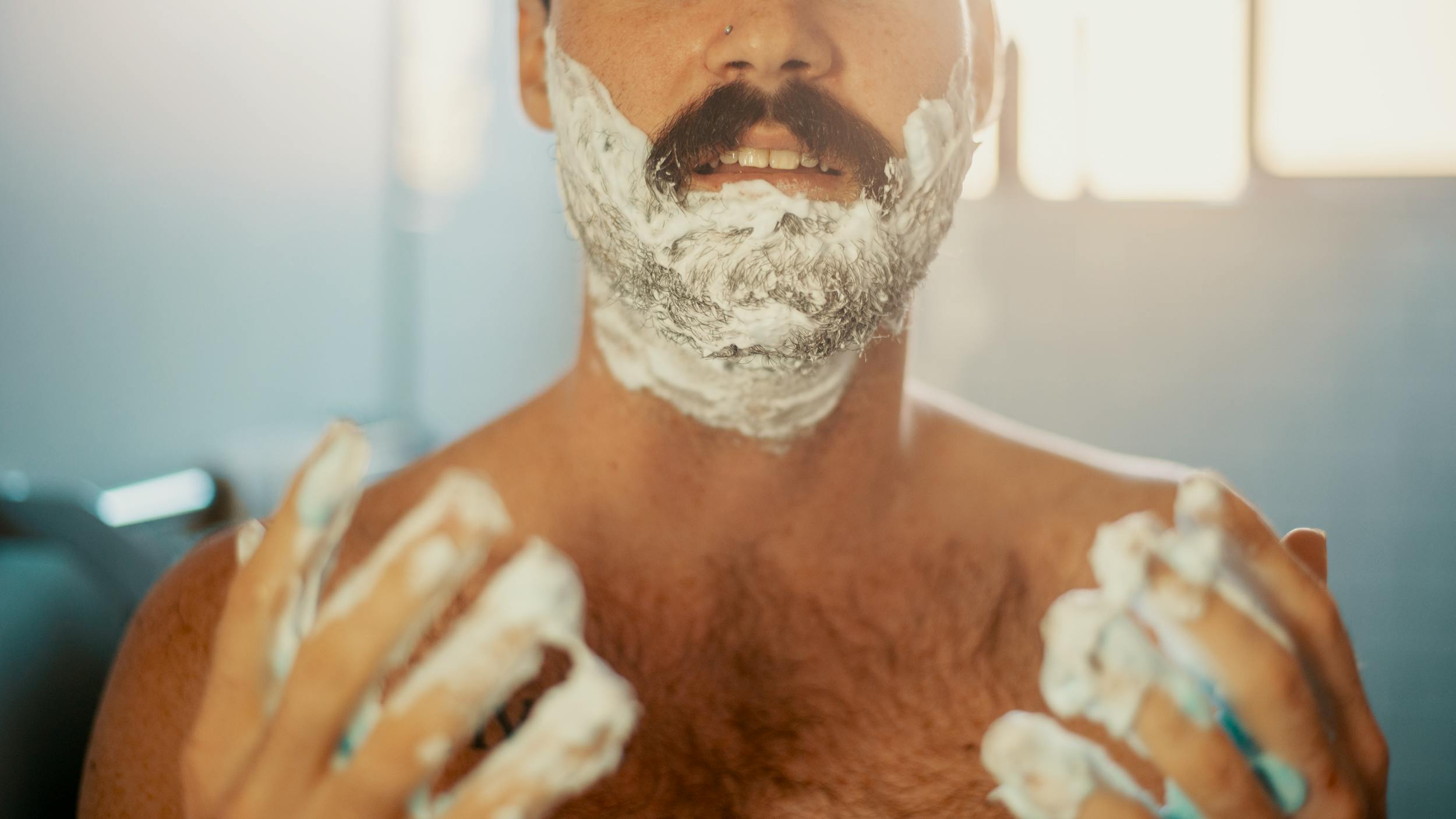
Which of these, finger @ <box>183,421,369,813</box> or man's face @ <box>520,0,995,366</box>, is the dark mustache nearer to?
man's face @ <box>520,0,995,366</box>

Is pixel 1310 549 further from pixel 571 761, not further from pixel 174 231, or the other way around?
pixel 174 231

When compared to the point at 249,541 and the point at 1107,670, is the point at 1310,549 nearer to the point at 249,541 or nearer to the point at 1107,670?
the point at 1107,670

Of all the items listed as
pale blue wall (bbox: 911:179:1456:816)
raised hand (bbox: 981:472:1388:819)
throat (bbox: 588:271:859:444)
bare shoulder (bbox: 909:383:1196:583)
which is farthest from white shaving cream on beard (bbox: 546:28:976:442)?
pale blue wall (bbox: 911:179:1456:816)

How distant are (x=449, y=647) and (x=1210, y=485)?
0.35 meters

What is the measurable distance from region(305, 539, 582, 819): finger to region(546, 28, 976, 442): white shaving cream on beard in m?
0.20

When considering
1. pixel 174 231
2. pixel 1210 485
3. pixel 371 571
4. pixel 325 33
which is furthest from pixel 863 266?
pixel 325 33

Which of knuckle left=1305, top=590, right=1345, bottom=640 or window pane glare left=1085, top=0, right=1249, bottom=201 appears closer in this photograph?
knuckle left=1305, top=590, right=1345, bottom=640

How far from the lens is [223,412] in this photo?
1045mm

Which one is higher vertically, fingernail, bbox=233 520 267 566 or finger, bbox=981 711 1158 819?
fingernail, bbox=233 520 267 566

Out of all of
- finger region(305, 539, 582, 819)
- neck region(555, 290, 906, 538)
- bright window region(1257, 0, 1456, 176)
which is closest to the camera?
finger region(305, 539, 582, 819)

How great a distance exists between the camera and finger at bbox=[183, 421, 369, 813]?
1.36 ft

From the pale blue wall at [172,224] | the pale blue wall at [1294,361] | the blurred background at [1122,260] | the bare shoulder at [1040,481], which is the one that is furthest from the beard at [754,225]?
the pale blue wall at [1294,361]

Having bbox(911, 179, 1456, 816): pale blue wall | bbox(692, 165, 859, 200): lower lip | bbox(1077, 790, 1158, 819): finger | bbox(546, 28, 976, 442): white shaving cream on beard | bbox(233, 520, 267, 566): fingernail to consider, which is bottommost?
bbox(911, 179, 1456, 816): pale blue wall

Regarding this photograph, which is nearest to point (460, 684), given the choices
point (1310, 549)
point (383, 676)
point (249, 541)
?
point (383, 676)
